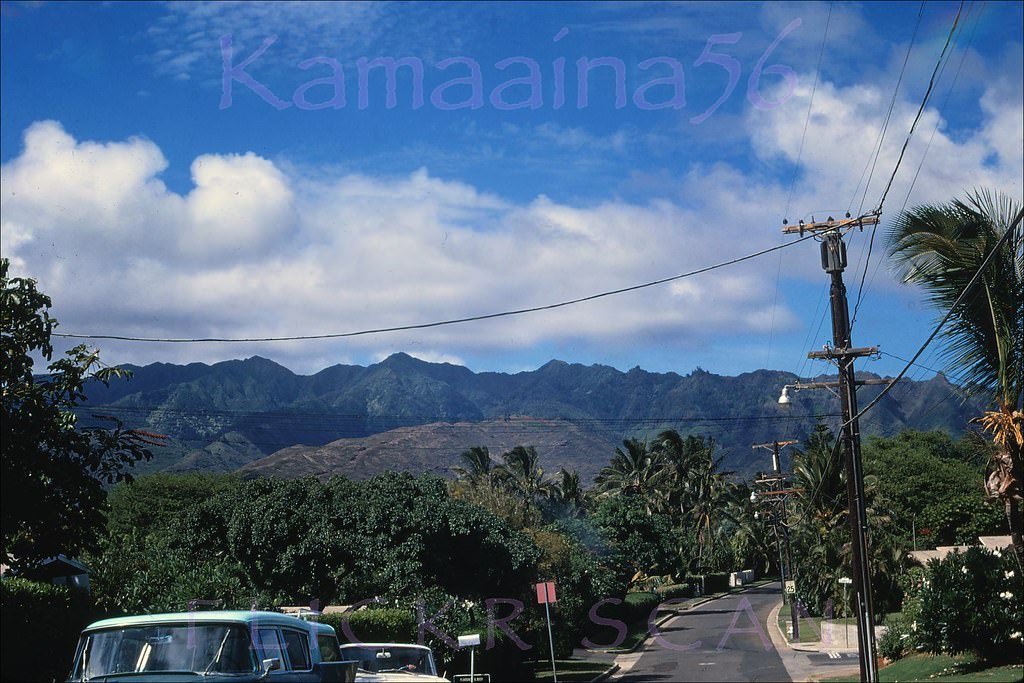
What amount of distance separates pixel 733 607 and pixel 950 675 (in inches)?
2063

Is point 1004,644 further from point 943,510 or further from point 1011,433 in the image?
point 943,510

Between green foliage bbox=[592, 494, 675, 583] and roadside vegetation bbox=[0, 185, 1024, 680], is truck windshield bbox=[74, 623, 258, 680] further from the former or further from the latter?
green foliage bbox=[592, 494, 675, 583]

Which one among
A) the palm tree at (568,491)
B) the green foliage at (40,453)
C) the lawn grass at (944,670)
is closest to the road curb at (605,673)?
the lawn grass at (944,670)

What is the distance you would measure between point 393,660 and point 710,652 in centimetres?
2995

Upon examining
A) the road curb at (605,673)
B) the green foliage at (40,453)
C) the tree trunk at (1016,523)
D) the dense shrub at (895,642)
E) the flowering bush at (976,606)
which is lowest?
the road curb at (605,673)

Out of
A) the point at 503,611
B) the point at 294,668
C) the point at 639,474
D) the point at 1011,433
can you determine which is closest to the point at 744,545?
the point at 639,474

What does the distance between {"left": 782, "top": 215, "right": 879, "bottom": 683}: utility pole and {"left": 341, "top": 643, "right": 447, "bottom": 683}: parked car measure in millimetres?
11607

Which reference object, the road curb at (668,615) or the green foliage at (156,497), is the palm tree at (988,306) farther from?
the green foliage at (156,497)

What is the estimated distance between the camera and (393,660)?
16.1m

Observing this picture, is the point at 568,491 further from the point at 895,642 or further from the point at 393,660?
the point at 393,660

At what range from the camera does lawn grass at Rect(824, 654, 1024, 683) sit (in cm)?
2373

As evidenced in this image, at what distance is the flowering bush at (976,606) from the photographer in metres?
25.3

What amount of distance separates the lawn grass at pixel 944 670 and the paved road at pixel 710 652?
3.73 meters

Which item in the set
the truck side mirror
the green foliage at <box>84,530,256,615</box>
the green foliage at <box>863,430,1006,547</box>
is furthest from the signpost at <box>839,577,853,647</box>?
the truck side mirror
